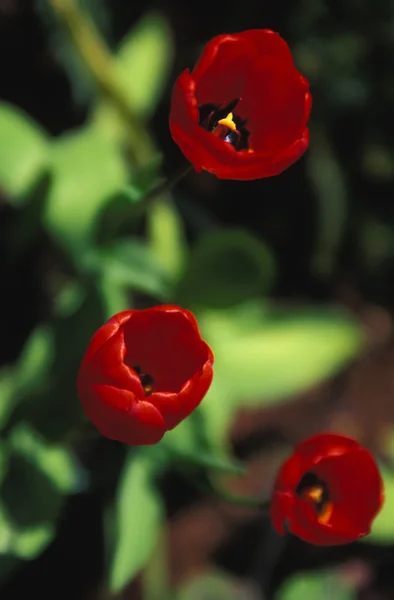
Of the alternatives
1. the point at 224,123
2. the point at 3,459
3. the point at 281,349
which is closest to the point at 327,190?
the point at 281,349

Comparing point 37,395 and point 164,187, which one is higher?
point 164,187

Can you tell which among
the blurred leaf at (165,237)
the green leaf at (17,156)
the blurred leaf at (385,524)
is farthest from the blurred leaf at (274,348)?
the green leaf at (17,156)

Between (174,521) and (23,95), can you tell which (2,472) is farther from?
(23,95)

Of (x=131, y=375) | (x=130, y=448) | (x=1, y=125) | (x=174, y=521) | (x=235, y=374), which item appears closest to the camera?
(x=131, y=375)

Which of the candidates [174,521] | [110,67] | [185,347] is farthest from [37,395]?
[110,67]

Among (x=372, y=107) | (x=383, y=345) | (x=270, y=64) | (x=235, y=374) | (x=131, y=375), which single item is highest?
(x=270, y=64)

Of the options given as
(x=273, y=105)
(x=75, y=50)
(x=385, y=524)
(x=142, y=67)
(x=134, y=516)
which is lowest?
(x=385, y=524)

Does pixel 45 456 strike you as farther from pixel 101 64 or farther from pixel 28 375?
pixel 101 64
